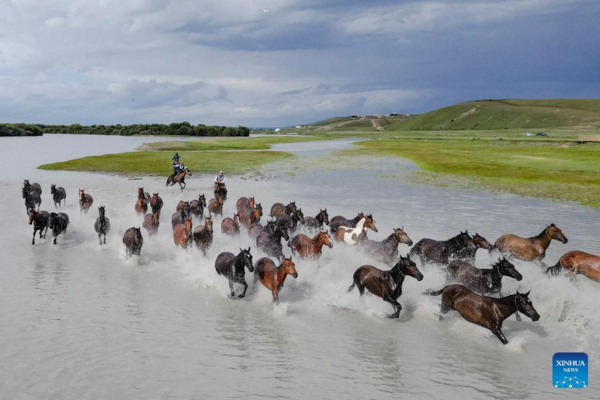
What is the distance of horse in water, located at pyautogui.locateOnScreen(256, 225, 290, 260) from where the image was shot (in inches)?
547

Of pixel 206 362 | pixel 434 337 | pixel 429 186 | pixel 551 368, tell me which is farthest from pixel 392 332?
pixel 429 186

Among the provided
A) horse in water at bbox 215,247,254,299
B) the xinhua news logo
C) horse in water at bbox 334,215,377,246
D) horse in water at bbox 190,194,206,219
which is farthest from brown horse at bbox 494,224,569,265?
horse in water at bbox 190,194,206,219

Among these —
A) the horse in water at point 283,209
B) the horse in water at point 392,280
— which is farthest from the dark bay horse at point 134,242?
the horse in water at point 392,280

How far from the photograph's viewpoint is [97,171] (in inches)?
1636

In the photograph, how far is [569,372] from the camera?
7.77 m

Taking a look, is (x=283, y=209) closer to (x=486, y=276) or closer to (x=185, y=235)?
(x=185, y=235)

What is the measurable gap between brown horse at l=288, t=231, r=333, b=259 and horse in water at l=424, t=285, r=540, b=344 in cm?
408

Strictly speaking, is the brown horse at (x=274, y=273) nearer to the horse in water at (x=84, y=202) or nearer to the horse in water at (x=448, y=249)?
the horse in water at (x=448, y=249)

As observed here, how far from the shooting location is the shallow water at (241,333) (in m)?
7.48

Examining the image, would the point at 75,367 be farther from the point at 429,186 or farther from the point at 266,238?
the point at 429,186

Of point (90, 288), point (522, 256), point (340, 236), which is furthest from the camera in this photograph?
point (340, 236)

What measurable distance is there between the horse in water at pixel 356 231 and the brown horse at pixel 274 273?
4237 millimetres

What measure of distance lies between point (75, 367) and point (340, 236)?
9367 millimetres

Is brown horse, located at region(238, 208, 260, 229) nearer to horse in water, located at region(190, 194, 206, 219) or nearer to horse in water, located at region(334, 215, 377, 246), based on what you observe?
horse in water, located at region(190, 194, 206, 219)
